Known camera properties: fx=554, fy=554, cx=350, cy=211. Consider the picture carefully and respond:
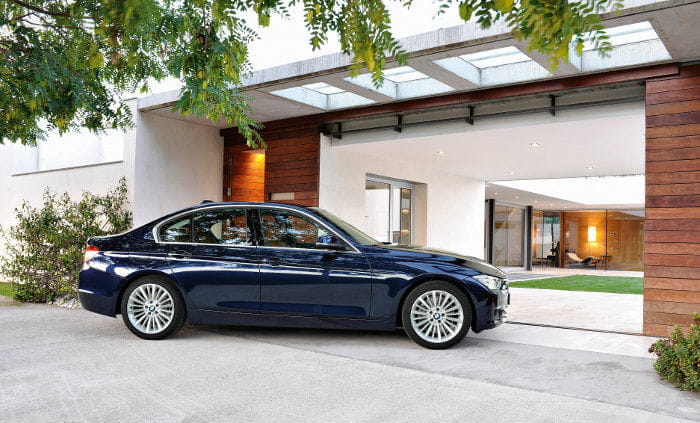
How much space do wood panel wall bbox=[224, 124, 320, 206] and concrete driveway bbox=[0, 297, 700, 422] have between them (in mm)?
4295

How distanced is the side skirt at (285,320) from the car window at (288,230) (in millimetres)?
727

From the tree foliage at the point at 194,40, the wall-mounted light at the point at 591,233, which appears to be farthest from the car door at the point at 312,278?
the wall-mounted light at the point at 591,233

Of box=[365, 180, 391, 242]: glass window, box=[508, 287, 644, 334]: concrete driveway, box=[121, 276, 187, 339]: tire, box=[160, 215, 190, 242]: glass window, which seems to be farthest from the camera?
box=[365, 180, 391, 242]: glass window

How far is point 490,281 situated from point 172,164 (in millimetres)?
6870

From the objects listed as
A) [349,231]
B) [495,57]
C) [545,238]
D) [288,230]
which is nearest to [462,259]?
[349,231]

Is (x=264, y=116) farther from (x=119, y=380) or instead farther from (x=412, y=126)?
(x=119, y=380)

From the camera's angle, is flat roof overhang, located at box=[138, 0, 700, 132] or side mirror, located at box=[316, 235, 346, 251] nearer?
flat roof overhang, located at box=[138, 0, 700, 132]

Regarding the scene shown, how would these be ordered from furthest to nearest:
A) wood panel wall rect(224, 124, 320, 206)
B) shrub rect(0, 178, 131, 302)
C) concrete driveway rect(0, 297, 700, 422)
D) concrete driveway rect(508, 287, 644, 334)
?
wood panel wall rect(224, 124, 320, 206), shrub rect(0, 178, 131, 302), concrete driveway rect(508, 287, 644, 334), concrete driveway rect(0, 297, 700, 422)

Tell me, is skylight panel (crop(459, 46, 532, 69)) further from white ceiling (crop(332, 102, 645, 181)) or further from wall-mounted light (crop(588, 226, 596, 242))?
wall-mounted light (crop(588, 226, 596, 242))

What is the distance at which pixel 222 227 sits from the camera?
5.89 m

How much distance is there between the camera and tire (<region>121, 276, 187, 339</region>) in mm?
5680

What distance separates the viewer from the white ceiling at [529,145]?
26.9ft

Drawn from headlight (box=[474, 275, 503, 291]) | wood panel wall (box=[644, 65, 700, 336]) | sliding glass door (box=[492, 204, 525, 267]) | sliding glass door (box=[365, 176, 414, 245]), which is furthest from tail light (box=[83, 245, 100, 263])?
sliding glass door (box=[492, 204, 525, 267])

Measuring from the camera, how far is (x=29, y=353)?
503 cm
